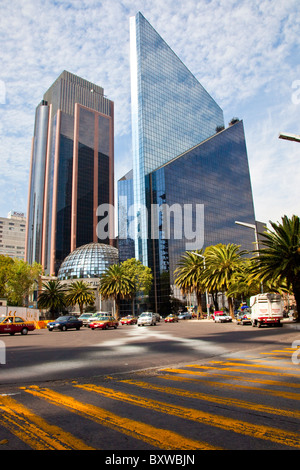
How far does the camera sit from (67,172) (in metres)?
168

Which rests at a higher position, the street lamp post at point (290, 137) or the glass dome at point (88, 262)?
the glass dome at point (88, 262)

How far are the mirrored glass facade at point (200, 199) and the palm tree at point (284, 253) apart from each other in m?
63.1

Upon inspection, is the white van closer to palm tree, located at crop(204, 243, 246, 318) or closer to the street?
palm tree, located at crop(204, 243, 246, 318)

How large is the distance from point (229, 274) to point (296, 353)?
38276mm

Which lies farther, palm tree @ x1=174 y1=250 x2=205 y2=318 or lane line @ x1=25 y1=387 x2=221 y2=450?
palm tree @ x1=174 y1=250 x2=205 y2=318

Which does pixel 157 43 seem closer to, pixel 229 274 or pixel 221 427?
pixel 229 274

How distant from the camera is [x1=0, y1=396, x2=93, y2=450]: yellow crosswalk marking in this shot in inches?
142

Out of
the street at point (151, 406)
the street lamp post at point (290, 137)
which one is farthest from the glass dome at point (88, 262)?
the street at point (151, 406)
